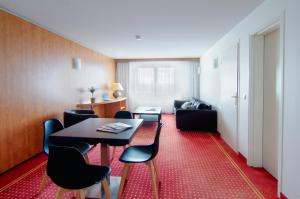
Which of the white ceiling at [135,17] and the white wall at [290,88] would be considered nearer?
the white wall at [290,88]

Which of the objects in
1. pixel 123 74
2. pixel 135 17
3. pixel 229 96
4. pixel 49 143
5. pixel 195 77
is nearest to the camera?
pixel 49 143

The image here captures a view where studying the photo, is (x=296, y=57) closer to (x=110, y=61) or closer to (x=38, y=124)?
(x=38, y=124)

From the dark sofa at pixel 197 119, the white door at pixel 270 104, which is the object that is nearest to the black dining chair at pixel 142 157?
the white door at pixel 270 104

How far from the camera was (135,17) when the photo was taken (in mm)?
3016

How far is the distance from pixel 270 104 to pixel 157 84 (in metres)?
5.72

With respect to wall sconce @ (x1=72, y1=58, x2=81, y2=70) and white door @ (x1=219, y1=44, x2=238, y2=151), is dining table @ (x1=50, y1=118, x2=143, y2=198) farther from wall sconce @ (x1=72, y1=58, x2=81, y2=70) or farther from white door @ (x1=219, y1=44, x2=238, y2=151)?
wall sconce @ (x1=72, y1=58, x2=81, y2=70)

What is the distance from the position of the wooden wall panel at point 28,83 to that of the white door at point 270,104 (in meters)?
3.71

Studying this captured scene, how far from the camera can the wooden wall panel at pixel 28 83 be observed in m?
2.71

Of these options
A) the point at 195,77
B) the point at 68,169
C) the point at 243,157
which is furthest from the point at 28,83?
the point at 195,77

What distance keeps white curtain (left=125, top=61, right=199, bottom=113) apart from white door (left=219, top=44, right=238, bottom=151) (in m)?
3.62

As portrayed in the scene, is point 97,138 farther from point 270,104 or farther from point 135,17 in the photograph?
point 270,104

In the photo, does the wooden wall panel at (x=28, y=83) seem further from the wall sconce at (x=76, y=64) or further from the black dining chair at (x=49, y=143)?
the black dining chair at (x=49, y=143)

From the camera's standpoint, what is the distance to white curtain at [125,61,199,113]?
7938 millimetres

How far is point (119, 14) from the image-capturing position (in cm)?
289
